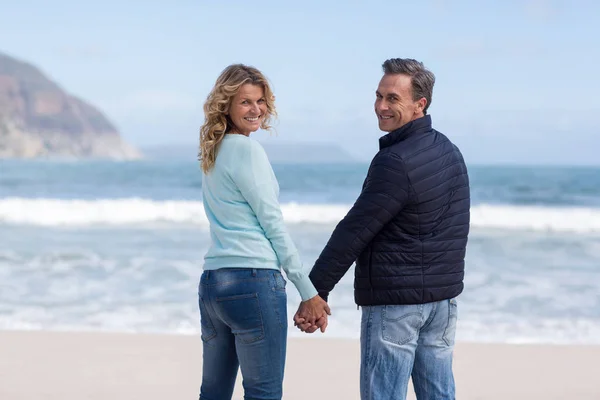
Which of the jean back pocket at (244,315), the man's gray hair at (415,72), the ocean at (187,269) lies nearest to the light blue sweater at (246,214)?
the jean back pocket at (244,315)

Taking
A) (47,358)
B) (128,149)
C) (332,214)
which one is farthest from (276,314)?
(128,149)

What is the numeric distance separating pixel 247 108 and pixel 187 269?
6723 mm

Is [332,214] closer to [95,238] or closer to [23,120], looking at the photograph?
[95,238]

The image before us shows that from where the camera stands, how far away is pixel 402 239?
2.53 meters

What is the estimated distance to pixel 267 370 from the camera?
8.29 ft

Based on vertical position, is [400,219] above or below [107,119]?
below

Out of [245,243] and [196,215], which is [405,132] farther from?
[196,215]

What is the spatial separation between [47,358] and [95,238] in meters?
7.76

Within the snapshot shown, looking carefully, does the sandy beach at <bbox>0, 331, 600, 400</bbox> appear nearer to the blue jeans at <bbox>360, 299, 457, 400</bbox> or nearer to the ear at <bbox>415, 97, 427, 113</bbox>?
the blue jeans at <bbox>360, 299, 457, 400</bbox>

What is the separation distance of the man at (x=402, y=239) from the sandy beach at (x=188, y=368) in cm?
195

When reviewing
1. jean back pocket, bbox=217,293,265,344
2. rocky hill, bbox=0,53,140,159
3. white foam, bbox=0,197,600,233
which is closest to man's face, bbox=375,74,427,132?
jean back pocket, bbox=217,293,265,344

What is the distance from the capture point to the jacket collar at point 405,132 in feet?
8.49

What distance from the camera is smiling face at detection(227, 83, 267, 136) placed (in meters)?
2.60

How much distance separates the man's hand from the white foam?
13.5m
